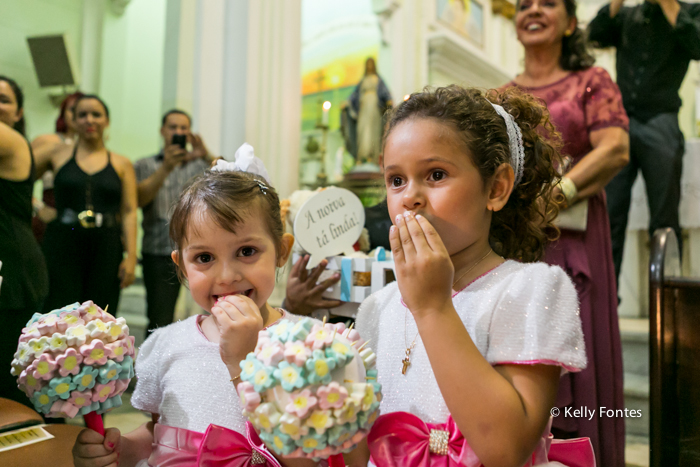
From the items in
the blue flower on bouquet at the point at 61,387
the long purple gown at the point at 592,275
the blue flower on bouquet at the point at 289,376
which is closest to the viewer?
the blue flower on bouquet at the point at 289,376

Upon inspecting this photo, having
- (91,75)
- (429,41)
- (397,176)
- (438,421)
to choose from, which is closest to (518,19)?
(397,176)

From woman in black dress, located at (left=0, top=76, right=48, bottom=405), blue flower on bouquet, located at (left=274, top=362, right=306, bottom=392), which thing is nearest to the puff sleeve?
blue flower on bouquet, located at (left=274, top=362, right=306, bottom=392)

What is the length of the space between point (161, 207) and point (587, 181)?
85.5 inches

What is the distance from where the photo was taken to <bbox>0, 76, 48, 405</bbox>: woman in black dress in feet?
4.21

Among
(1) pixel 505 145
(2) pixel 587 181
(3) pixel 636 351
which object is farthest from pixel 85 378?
(3) pixel 636 351

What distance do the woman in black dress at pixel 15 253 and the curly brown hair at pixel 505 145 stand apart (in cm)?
104

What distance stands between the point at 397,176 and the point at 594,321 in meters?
1.13

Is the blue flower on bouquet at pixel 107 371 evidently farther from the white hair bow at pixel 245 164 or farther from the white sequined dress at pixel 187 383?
the white hair bow at pixel 245 164

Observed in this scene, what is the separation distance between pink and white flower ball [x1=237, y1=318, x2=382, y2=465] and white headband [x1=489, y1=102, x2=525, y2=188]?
57 cm

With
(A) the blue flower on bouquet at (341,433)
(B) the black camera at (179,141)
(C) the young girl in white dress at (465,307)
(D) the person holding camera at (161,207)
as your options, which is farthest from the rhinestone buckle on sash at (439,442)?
(B) the black camera at (179,141)

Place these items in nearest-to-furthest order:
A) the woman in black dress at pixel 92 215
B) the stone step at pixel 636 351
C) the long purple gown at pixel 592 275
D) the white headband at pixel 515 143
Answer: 1. the white headband at pixel 515 143
2. the long purple gown at pixel 592 275
3. the woman in black dress at pixel 92 215
4. the stone step at pixel 636 351

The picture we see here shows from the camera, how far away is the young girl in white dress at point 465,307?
79 centimetres

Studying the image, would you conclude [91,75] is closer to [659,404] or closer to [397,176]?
[397,176]

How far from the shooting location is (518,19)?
1.97 meters
